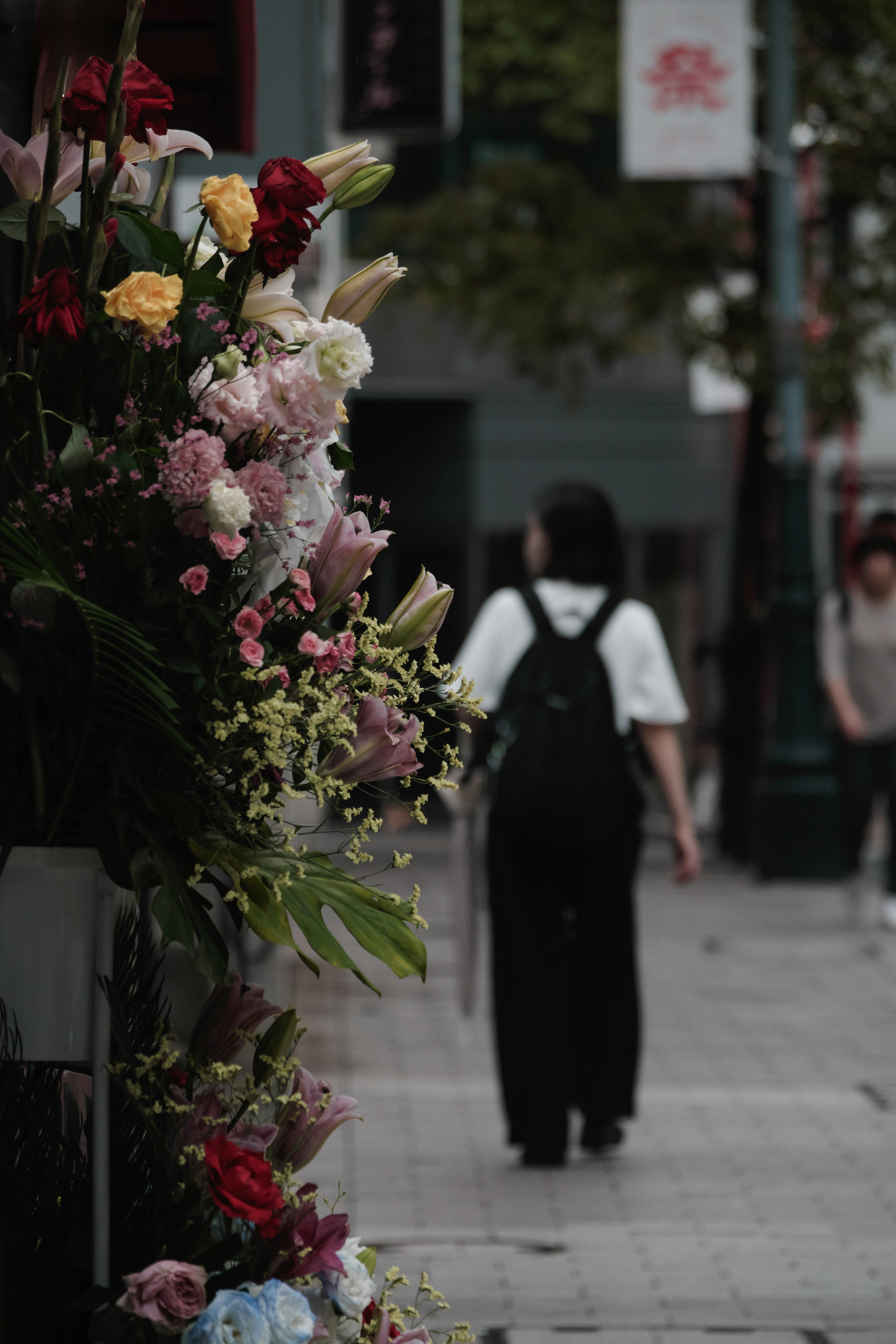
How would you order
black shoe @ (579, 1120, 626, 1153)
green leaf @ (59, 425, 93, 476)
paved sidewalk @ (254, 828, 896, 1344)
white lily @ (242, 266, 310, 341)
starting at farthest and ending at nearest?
black shoe @ (579, 1120, 626, 1153) < paved sidewalk @ (254, 828, 896, 1344) < white lily @ (242, 266, 310, 341) < green leaf @ (59, 425, 93, 476)

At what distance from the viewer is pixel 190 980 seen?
2371 mm

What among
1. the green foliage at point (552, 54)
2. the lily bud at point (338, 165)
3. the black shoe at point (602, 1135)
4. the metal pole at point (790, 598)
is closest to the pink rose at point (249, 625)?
the lily bud at point (338, 165)

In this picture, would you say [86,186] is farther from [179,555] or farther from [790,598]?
[790,598]

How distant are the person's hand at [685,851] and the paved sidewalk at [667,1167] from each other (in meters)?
0.69

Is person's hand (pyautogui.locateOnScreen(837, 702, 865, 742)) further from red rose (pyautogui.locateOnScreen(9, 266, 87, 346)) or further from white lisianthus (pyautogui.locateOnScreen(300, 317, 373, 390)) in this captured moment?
red rose (pyautogui.locateOnScreen(9, 266, 87, 346))

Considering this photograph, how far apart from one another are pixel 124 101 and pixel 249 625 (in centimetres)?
60

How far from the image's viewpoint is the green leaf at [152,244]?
2236mm

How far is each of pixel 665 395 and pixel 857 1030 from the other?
13.3 meters

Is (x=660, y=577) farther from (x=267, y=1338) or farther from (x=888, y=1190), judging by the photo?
(x=267, y=1338)

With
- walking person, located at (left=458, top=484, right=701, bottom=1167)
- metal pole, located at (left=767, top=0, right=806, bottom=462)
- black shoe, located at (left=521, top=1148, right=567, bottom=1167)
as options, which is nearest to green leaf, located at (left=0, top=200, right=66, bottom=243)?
walking person, located at (left=458, top=484, right=701, bottom=1167)

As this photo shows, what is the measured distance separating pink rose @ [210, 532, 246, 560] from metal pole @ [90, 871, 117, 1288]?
39 cm

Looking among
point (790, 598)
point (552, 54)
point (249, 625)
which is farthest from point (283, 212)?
point (552, 54)

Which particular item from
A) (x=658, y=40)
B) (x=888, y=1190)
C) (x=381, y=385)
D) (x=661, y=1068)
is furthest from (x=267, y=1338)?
(x=381, y=385)

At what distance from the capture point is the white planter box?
7.12 feet
